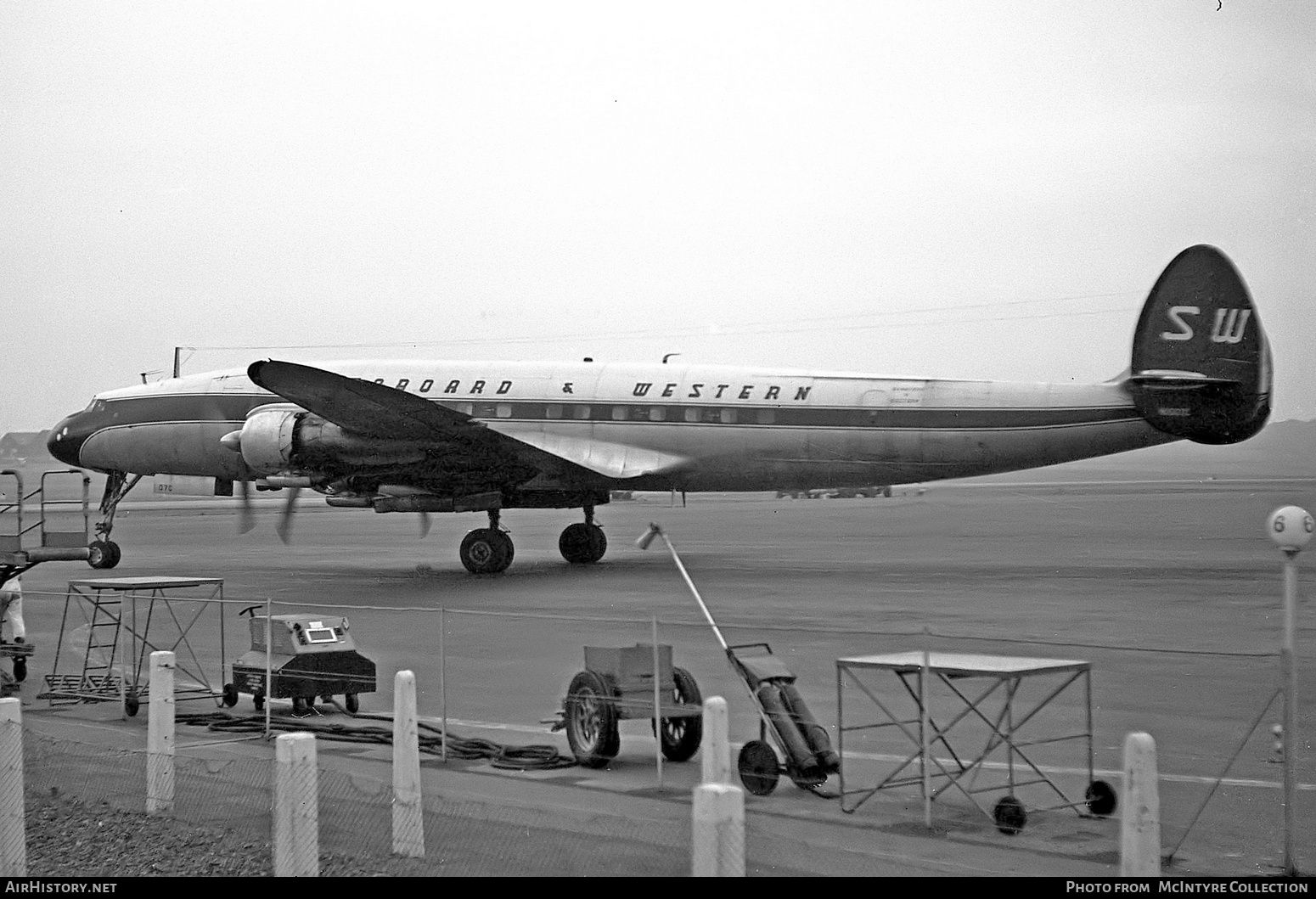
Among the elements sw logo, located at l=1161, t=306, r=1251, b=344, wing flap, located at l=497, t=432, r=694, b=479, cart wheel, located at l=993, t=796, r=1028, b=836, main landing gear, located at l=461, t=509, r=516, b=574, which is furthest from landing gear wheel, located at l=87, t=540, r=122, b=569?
cart wheel, located at l=993, t=796, r=1028, b=836

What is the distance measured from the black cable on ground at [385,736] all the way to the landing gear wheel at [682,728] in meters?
0.74

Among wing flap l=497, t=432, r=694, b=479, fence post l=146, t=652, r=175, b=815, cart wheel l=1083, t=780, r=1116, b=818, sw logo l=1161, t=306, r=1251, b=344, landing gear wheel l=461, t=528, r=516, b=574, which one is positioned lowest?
cart wheel l=1083, t=780, r=1116, b=818

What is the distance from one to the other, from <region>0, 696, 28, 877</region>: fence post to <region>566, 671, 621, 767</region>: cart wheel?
3.83 meters

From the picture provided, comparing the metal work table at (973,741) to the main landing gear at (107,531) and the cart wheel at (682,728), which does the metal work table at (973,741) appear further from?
the main landing gear at (107,531)

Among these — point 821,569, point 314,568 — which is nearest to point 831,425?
point 821,569

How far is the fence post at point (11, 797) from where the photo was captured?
24.7ft

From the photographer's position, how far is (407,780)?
321 inches

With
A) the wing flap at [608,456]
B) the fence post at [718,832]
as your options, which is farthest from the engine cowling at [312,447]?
the fence post at [718,832]

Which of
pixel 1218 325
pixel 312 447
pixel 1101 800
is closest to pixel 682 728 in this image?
→ pixel 1101 800

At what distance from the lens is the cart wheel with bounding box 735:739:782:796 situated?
9.01 meters

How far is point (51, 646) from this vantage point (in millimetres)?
17141

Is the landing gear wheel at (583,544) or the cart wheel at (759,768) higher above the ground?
the landing gear wheel at (583,544)

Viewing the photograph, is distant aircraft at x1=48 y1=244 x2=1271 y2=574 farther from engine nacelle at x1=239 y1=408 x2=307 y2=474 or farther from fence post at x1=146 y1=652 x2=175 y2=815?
fence post at x1=146 y1=652 x2=175 y2=815
